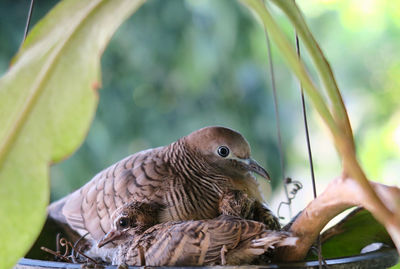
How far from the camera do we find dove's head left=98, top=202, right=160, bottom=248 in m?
0.67

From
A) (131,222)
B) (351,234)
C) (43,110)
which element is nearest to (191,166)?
(131,222)

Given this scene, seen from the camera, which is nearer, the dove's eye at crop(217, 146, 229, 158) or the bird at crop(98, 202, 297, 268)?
the bird at crop(98, 202, 297, 268)

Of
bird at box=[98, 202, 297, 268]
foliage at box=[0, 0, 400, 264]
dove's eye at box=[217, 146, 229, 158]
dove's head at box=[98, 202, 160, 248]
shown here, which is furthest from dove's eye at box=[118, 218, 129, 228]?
foliage at box=[0, 0, 400, 264]

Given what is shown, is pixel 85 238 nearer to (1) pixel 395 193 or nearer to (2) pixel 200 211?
(2) pixel 200 211

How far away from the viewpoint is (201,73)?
6.28 ft

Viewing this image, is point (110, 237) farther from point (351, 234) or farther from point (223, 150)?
point (351, 234)

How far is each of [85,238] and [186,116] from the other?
4.05ft

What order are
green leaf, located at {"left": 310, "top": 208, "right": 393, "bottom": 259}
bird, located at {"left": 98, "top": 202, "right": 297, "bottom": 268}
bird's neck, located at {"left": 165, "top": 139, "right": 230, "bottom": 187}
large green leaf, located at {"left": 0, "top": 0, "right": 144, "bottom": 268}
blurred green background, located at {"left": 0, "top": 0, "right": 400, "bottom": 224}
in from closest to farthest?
large green leaf, located at {"left": 0, "top": 0, "right": 144, "bottom": 268} < bird, located at {"left": 98, "top": 202, "right": 297, "bottom": 268} < green leaf, located at {"left": 310, "top": 208, "right": 393, "bottom": 259} < bird's neck, located at {"left": 165, "top": 139, "right": 230, "bottom": 187} < blurred green background, located at {"left": 0, "top": 0, "right": 400, "bottom": 224}

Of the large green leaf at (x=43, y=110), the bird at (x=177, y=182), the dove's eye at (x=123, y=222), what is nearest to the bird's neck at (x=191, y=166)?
the bird at (x=177, y=182)

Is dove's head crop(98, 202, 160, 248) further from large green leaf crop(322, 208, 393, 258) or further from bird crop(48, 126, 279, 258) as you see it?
large green leaf crop(322, 208, 393, 258)

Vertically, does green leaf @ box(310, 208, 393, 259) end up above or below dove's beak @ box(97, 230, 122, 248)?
below

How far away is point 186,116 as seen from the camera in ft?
6.64

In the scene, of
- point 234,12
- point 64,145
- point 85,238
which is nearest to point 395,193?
point 64,145

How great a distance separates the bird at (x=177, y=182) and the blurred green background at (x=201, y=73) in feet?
3.59
